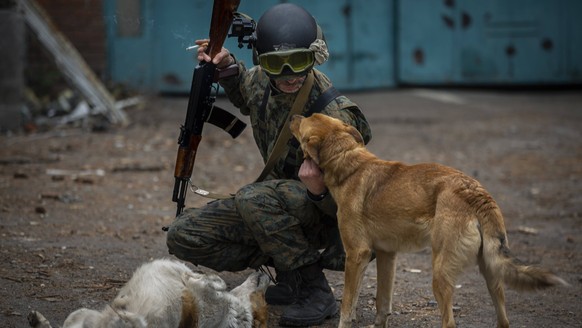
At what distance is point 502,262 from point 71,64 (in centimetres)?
798

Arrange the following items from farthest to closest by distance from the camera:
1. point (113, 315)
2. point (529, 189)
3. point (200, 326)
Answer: point (529, 189), point (200, 326), point (113, 315)

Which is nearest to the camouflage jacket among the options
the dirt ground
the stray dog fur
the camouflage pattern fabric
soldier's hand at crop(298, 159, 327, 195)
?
the camouflage pattern fabric

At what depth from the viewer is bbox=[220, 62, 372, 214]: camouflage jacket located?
4.64 metres

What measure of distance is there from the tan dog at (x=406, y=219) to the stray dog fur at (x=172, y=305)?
515 millimetres

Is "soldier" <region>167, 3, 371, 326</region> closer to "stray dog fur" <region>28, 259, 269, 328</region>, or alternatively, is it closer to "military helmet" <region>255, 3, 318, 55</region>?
"military helmet" <region>255, 3, 318, 55</region>

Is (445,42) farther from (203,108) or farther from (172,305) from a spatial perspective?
(172,305)

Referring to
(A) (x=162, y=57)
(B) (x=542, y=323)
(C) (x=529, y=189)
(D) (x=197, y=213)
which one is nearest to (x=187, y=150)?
(D) (x=197, y=213)

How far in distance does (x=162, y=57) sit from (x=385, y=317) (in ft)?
27.2

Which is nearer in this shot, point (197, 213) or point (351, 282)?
point (351, 282)

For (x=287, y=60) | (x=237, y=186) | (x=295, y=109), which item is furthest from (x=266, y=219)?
(x=237, y=186)

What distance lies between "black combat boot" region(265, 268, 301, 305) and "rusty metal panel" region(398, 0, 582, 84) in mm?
8403

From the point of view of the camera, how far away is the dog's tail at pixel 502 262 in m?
3.66

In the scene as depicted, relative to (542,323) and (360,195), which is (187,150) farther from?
(542,323)

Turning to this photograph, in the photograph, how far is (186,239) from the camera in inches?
181
